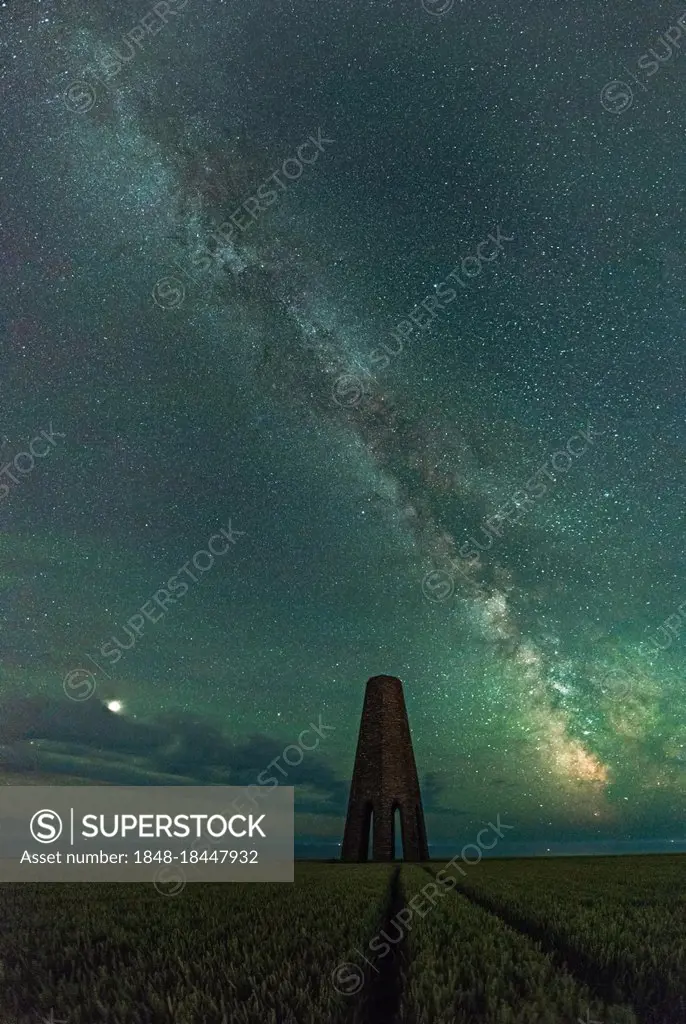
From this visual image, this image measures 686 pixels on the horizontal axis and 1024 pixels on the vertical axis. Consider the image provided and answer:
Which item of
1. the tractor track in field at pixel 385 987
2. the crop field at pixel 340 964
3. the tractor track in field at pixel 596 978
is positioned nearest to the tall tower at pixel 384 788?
the crop field at pixel 340 964

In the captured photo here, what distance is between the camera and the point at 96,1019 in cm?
294

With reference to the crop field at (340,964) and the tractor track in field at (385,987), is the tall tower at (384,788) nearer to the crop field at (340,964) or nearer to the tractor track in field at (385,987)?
the crop field at (340,964)

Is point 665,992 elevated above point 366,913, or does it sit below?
below

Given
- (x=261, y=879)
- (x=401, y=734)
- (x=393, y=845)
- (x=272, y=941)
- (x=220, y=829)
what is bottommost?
(x=272, y=941)

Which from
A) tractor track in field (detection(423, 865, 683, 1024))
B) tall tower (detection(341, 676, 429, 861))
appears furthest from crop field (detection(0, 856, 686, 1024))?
tall tower (detection(341, 676, 429, 861))

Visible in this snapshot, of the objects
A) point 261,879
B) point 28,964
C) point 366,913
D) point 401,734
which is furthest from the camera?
point 401,734

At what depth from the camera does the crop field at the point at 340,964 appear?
293cm

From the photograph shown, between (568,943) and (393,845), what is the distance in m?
37.5

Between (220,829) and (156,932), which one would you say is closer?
(156,932)

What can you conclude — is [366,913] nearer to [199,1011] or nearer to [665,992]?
[665,992]

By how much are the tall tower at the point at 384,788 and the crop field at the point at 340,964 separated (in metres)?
34.5

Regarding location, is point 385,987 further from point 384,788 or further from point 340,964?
point 384,788

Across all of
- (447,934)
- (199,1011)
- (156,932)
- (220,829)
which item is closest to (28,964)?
(156,932)

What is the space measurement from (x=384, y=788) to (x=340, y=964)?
38456mm
